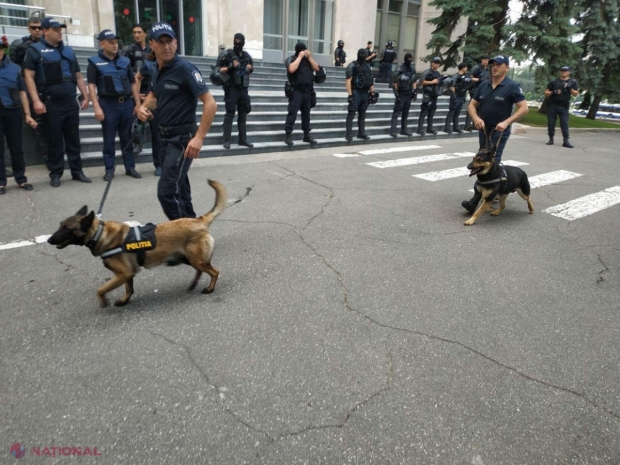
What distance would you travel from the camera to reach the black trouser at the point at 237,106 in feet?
30.1

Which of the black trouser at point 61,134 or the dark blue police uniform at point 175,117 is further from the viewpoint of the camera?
the black trouser at point 61,134

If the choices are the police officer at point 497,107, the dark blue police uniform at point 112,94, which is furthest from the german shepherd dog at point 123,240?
the police officer at point 497,107

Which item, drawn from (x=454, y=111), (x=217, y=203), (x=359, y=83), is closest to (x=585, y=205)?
(x=359, y=83)

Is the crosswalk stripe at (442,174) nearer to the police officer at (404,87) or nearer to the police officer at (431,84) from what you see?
the police officer at (404,87)

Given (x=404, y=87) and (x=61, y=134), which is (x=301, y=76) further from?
(x=61, y=134)

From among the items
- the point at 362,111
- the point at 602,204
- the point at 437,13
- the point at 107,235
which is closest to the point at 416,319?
the point at 107,235

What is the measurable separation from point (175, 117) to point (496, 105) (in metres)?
4.44

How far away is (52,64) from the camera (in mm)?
6277

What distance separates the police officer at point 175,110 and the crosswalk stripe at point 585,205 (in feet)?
17.4

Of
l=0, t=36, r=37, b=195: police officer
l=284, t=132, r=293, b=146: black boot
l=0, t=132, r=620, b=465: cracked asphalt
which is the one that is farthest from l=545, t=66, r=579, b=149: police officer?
l=0, t=36, r=37, b=195: police officer

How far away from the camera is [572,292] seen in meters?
4.14

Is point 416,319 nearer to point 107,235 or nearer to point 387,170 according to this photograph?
point 107,235

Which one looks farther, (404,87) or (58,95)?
(404,87)

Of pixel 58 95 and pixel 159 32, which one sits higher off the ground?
pixel 159 32
